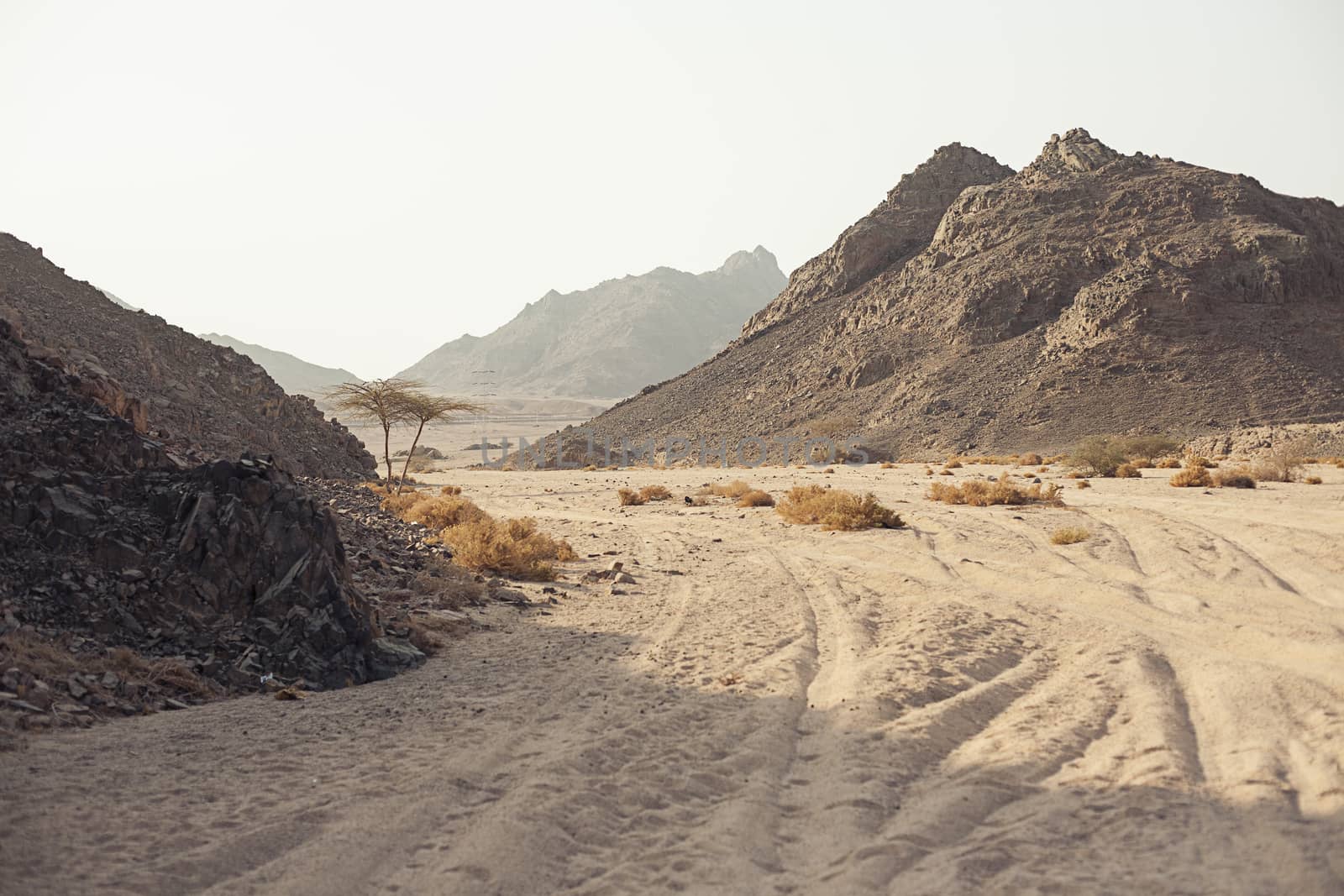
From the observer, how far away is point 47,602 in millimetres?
6383

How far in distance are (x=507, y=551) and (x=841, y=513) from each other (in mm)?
6309

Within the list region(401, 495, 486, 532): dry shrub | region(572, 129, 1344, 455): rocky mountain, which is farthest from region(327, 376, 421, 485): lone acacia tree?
region(572, 129, 1344, 455): rocky mountain

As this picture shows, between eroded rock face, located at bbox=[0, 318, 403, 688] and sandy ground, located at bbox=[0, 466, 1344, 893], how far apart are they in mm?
708

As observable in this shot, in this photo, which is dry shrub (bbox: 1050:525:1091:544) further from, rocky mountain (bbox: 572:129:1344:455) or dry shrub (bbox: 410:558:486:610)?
rocky mountain (bbox: 572:129:1344:455)

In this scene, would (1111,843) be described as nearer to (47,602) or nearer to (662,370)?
(47,602)

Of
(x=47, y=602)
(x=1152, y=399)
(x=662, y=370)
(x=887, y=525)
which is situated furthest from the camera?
(x=662, y=370)

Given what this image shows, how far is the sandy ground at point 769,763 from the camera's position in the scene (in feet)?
12.7

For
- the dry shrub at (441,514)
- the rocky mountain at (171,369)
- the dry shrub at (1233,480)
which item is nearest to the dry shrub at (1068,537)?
the dry shrub at (1233,480)

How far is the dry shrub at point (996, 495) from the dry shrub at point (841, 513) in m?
2.98

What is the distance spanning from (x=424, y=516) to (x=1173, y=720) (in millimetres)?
12700

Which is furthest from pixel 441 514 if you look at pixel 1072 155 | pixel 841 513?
pixel 1072 155

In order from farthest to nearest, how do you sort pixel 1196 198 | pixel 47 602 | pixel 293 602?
pixel 1196 198 → pixel 293 602 → pixel 47 602

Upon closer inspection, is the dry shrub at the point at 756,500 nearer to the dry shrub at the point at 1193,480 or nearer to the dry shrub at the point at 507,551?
the dry shrub at the point at 507,551

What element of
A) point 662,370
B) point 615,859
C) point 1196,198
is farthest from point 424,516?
point 662,370
